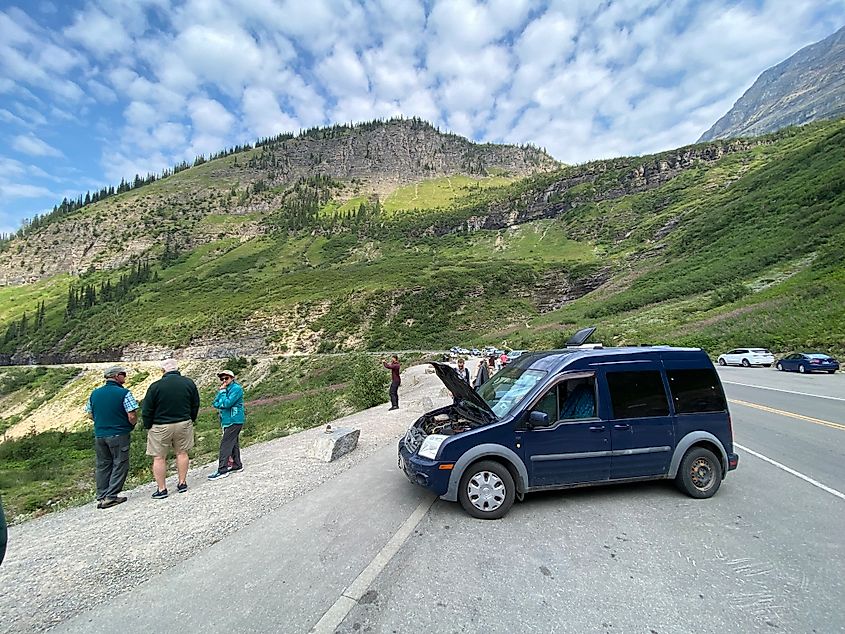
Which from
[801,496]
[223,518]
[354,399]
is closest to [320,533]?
[223,518]

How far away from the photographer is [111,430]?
6.27 m

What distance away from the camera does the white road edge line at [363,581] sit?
3.14m

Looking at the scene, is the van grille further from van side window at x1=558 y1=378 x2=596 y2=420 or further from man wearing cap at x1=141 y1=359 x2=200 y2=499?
man wearing cap at x1=141 y1=359 x2=200 y2=499

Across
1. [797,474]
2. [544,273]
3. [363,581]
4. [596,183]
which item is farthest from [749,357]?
[596,183]

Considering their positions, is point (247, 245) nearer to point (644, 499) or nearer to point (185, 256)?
point (185, 256)

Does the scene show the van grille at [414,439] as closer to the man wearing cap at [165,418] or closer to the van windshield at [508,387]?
the van windshield at [508,387]

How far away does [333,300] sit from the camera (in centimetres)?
7750

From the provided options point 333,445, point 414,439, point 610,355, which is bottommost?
point 333,445

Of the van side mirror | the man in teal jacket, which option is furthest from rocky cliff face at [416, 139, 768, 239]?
the van side mirror

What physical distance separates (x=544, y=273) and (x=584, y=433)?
271 feet

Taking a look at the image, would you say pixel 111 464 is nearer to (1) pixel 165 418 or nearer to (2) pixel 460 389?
(1) pixel 165 418

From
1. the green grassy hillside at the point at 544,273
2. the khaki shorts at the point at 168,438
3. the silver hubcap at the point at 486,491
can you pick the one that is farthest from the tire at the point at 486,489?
the green grassy hillside at the point at 544,273

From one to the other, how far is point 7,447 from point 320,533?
75.7ft

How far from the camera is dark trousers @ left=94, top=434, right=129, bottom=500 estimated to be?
6.34m
